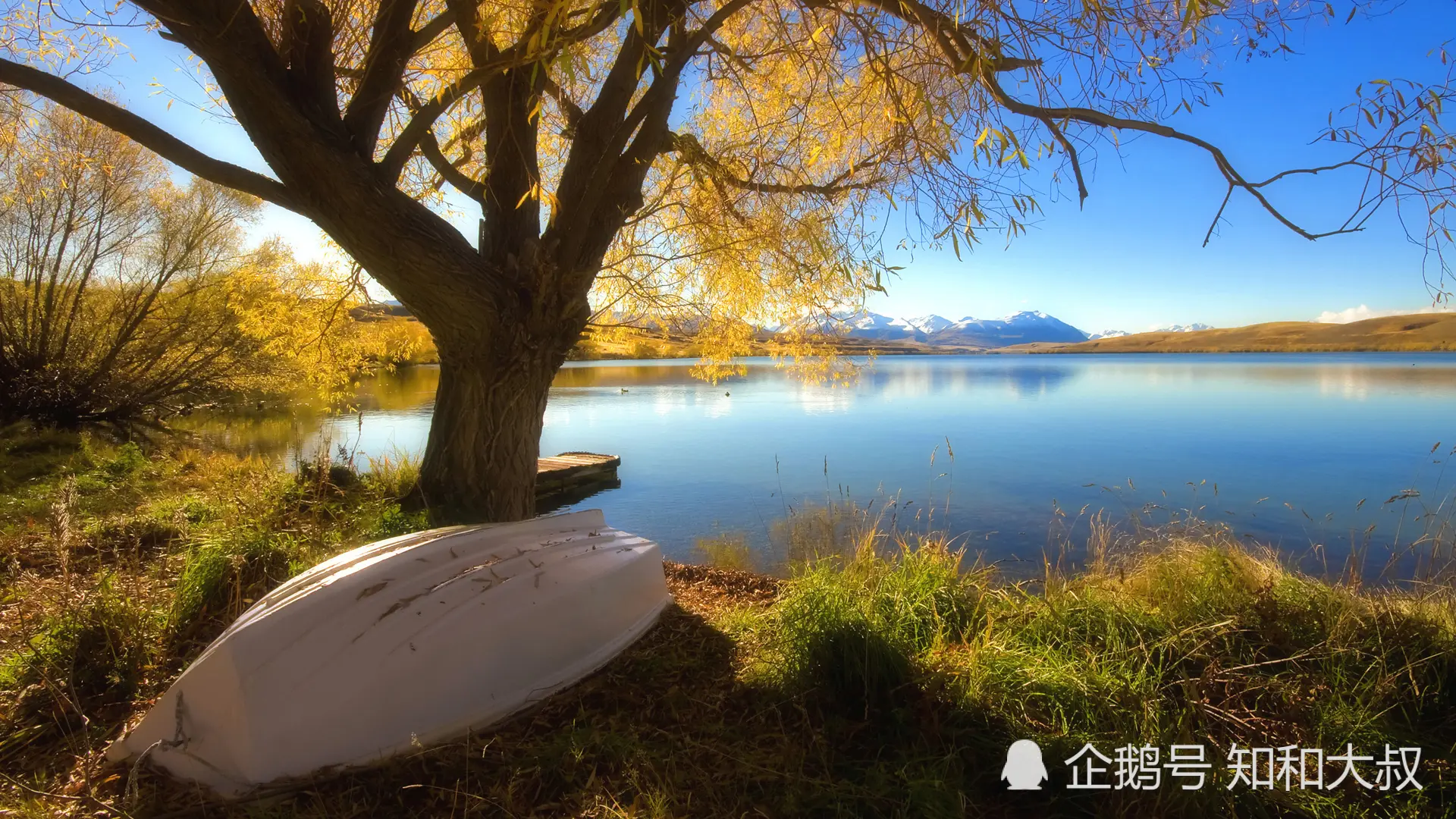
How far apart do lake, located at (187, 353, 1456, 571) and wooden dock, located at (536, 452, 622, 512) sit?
0.38 meters

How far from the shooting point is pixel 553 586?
257cm

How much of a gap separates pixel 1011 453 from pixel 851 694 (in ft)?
37.9

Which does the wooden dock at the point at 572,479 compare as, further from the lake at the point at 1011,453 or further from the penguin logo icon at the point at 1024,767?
the penguin logo icon at the point at 1024,767

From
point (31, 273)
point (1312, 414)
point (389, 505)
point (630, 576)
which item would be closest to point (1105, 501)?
point (630, 576)

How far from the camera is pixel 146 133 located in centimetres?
300

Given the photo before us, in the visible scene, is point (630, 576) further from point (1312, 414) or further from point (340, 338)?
point (1312, 414)

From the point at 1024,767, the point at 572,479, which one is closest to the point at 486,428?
the point at 1024,767

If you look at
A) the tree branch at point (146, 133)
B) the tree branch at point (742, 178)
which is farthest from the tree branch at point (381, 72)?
the tree branch at point (742, 178)

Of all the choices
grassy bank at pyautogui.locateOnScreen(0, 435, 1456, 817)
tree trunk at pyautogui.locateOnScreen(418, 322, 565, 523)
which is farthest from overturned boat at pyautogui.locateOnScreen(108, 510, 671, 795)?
tree trunk at pyautogui.locateOnScreen(418, 322, 565, 523)

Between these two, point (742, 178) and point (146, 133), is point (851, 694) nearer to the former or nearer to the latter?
point (146, 133)

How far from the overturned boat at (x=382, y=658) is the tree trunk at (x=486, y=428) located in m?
1.46

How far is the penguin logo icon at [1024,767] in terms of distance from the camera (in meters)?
1.95

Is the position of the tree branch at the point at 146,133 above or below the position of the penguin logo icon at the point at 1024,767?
above

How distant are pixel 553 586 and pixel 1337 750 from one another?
9.00 feet
